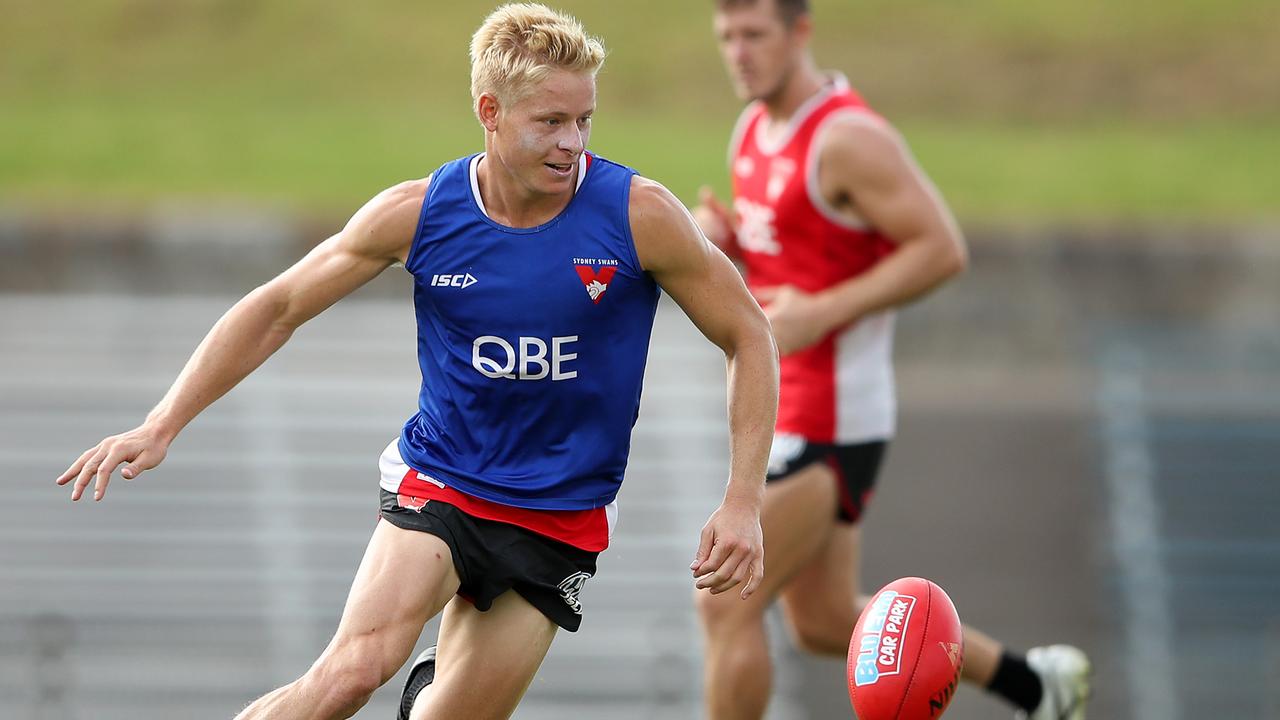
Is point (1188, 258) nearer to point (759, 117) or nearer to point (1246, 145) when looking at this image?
point (1246, 145)

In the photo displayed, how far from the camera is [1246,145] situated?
17859 millimetres

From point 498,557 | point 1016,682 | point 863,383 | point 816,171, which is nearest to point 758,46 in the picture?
point 816,171

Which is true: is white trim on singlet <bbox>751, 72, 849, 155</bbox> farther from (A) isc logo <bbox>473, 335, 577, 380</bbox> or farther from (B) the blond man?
(A) isc logo <bbox>473, 335, 577, 380</bbox>

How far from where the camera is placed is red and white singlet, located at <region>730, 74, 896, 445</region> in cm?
565

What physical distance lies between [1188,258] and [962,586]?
346 cm

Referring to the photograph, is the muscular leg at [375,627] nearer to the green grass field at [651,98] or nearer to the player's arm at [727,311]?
the player's arm at [727,311]

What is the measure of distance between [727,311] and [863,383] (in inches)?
64.9

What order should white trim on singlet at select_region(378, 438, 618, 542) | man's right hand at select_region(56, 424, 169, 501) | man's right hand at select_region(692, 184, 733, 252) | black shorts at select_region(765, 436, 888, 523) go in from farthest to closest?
man's right hand at select_region(692, 184, 733, 252)
black shorts at select_region(765, 436, 888, 523)
white trim on singlet at select_region(378, 438, 618, 542)
man's right hand at select_region(56, 424, 169, 501)

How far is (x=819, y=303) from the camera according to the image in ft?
18.0

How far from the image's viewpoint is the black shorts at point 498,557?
4238 mm

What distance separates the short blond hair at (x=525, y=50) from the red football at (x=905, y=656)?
160 centimetres

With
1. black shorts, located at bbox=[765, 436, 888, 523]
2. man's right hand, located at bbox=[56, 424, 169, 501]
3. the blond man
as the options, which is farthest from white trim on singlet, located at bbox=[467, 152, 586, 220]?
black shorts, located at bbox=[765, 436, 888, 523]

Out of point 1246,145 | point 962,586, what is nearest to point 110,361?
point 962,586

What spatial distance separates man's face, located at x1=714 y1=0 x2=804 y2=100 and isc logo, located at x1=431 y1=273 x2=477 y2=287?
1.78 meters
